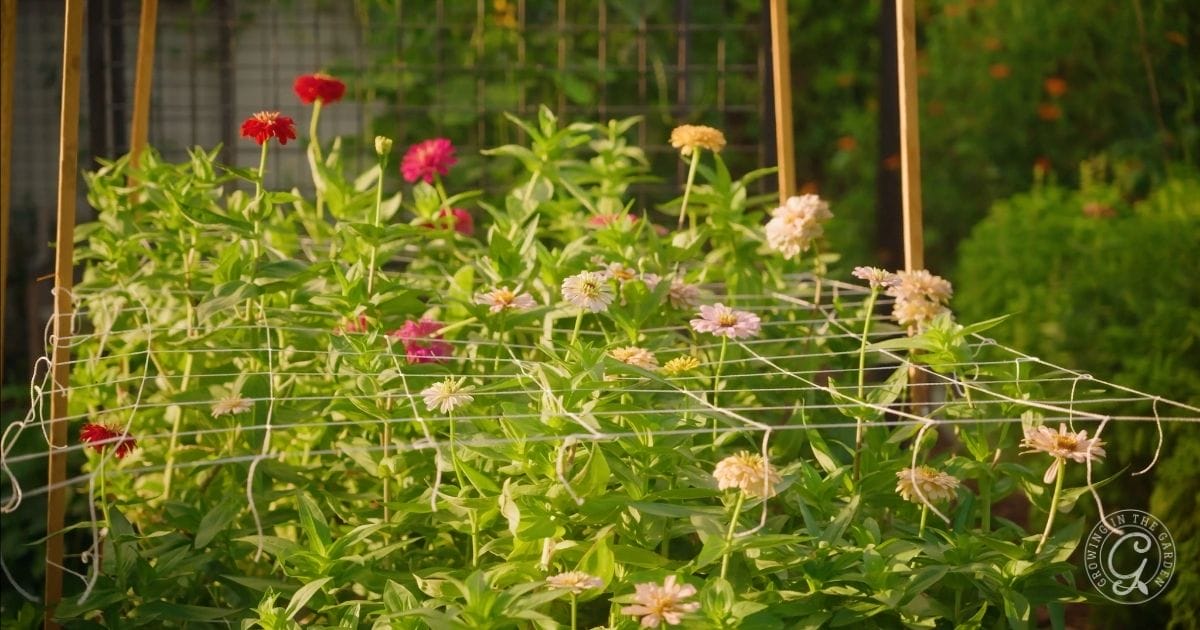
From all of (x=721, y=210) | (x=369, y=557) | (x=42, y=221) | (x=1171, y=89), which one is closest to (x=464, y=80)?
(x=42, y=221)

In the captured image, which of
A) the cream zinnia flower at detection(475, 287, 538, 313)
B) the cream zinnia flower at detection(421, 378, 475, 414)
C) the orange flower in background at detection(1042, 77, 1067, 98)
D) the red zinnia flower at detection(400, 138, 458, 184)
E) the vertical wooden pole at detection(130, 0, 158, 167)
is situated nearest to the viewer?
the cream zinnia flower at detection(421, 378, 475, 414)

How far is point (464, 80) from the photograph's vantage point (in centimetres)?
391

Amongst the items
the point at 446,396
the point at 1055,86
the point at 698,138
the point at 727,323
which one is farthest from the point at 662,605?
the point at 1055,86

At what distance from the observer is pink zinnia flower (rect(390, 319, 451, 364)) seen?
167 centimetres

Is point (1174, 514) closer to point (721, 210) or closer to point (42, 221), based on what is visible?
point (721, 210)

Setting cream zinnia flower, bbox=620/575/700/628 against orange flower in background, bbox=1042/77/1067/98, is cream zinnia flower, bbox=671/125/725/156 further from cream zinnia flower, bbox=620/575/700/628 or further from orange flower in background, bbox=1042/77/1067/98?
orange flower in background, bbox=1042/77/1067/98

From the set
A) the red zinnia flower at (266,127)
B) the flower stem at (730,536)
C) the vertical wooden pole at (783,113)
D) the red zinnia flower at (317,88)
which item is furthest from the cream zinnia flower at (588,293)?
the red zinnia flower at (317,88)

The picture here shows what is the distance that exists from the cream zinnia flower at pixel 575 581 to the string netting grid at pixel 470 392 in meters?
0.10

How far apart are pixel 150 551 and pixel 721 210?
3.31 ft

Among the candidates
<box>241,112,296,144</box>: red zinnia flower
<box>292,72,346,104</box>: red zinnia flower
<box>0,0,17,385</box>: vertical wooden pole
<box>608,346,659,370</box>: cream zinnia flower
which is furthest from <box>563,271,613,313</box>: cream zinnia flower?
<box>0,0,17,385</box>: vertical wooden pole

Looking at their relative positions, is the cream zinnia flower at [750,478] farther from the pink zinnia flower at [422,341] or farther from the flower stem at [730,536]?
the pink zinnia flower at [422,341]

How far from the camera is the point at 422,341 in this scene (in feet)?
5.71

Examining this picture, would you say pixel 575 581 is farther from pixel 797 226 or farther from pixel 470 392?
pixel 797 226

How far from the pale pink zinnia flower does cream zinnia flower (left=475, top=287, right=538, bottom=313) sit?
24 cm
